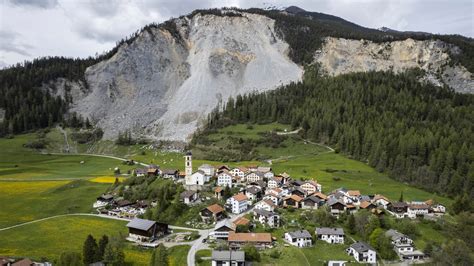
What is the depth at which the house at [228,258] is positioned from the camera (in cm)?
5566

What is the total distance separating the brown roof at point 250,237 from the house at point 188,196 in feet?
66.2

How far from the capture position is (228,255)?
56.4 meters

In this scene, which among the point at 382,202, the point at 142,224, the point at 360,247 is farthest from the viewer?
the point at 382,202

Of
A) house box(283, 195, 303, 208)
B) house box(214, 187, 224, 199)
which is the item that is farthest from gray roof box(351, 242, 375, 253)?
house box(214, 187, 224, 199)

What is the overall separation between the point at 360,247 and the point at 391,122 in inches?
3923

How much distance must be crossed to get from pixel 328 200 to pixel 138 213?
40.0 m

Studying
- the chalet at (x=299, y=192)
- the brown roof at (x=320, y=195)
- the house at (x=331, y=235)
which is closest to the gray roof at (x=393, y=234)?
the house at (x=331, y=235)

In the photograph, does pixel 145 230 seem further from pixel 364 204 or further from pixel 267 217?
pixel 364 204

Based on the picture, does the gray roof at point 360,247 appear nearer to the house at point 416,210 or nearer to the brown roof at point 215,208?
the house at point 416,210

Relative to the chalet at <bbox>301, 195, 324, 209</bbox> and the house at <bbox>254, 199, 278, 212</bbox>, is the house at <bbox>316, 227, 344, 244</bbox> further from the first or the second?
the chalet at <bbox>301, 195, 324, 209</bbox>

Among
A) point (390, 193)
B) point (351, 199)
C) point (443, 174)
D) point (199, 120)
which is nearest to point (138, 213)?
point (351, 199)

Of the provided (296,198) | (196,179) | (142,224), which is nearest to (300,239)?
(296,198)

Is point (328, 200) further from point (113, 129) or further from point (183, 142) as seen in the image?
point (113, 129)

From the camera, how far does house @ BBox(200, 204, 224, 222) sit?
249 ft
